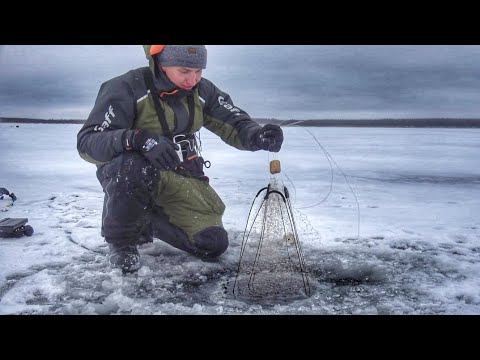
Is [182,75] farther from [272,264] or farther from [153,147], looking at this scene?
[272,264]

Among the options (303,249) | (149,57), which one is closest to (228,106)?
(149,57)

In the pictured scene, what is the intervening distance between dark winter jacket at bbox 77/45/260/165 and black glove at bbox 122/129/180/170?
0.18ft

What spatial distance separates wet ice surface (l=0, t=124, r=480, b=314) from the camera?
179 cm

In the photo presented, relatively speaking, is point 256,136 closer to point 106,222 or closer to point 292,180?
point 106,222

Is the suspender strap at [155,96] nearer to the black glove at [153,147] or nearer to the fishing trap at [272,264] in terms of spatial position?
the black glove at [153,147]

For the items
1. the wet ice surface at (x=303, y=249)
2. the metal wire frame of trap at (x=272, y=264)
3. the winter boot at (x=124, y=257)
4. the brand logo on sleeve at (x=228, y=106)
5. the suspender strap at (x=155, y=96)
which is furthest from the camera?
the brand logo on sleeve at (x=228, y=106)

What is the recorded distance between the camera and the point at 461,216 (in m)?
2.87

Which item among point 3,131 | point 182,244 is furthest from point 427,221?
point 3,131

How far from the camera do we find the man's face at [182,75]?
2.12 m

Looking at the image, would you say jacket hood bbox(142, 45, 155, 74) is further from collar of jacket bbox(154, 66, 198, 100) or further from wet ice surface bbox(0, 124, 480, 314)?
wet ice surface bbox(0, 124, 480, 314)

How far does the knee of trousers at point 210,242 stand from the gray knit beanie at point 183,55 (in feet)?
2.63

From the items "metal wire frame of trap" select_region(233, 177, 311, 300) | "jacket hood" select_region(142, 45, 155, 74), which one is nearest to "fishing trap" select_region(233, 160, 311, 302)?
"metal wire frame of trap" select_region(233, 177, 311, 300)

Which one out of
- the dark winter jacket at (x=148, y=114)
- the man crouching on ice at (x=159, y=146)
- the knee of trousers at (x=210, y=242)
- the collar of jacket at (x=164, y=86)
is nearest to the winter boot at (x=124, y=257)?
the man crouching on ice at (x=159, y=146)
